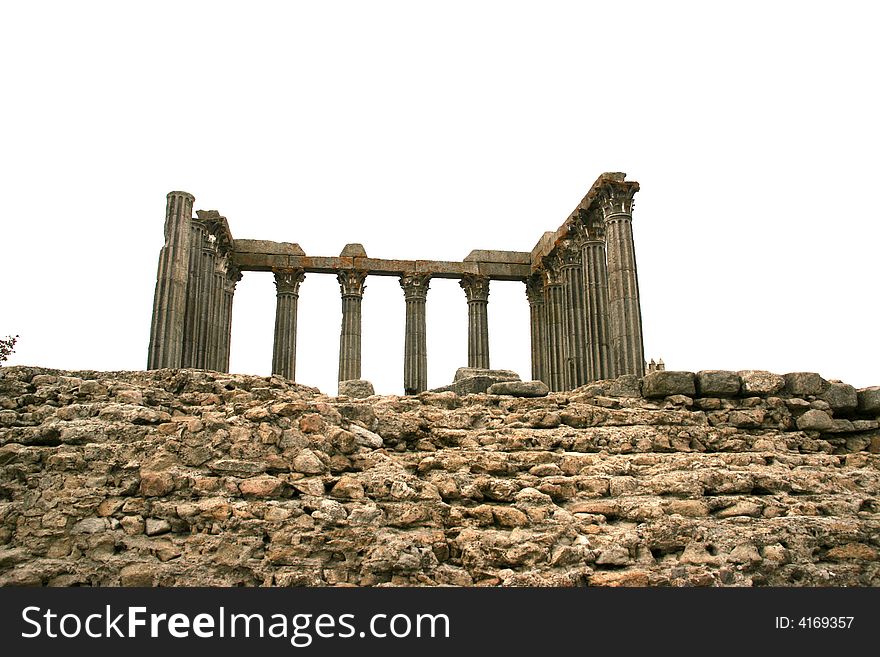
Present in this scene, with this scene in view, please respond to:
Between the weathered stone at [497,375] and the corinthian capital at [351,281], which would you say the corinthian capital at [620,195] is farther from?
the corinthian capital at [351,281]

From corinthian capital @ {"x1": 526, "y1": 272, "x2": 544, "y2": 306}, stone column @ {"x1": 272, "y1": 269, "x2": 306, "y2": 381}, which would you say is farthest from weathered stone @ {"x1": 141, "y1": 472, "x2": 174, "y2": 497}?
corinthian capital @ {"x1": 526, "y1": 272, "x2": 544, "y2": 306}

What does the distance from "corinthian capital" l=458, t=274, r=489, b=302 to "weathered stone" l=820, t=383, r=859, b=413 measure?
1680cm

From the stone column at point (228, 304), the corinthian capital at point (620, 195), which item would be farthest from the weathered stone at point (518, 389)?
the stone column at point (228, 304)

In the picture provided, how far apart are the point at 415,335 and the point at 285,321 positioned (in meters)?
5.27

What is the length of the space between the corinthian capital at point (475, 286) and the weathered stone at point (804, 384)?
54.4 ft

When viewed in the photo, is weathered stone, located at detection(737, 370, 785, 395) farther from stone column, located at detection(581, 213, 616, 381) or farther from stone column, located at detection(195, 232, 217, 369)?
stone column, located at detection(195, 232, 217, 369)

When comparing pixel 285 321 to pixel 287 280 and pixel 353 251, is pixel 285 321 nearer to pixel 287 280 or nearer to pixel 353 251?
pixel 287 280

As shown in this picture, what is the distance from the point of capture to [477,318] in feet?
92.4

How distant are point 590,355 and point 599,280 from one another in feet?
8.33

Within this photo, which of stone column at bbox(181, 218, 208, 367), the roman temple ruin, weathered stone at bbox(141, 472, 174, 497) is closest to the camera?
weathered stone at bbox(141, 472, 174, 497)

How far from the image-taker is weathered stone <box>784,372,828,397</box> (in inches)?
491
